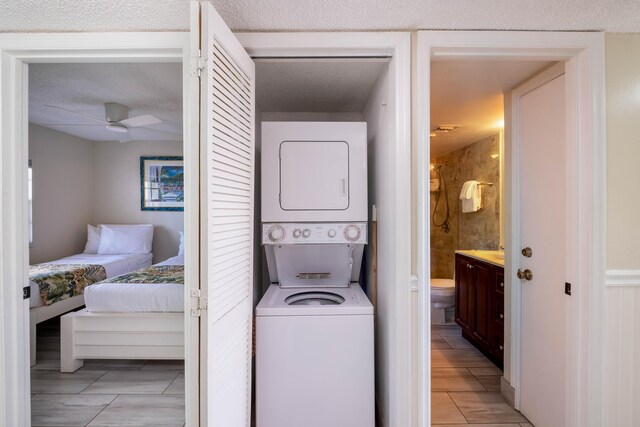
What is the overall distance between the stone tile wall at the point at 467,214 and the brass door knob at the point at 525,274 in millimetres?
1408

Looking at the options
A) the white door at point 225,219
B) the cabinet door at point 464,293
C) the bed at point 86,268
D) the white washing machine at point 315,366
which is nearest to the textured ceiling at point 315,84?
the white door at point 225,219

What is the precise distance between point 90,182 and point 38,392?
3467 millimetres

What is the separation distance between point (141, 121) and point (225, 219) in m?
2.92

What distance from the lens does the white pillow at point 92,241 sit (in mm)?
4680

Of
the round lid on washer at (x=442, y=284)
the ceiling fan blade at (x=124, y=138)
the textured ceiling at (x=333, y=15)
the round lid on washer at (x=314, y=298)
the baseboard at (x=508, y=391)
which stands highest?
the ceiling fan blade at (x=124, y=138)

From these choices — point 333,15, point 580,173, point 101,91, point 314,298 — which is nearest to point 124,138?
point 101,91

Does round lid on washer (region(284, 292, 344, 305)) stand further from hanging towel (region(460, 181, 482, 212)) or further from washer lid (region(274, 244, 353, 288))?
hanging towel (region(460, 181, 482, 212))

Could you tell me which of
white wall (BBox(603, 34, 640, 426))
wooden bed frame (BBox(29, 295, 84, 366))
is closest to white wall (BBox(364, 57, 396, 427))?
white wall (BBox(603, 34, 640, 426))

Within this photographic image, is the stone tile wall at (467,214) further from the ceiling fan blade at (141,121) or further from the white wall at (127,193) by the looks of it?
the white wall at (127,193)

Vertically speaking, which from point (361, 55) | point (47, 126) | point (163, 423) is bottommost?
point (163, 423)

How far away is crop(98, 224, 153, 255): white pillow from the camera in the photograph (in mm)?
4566

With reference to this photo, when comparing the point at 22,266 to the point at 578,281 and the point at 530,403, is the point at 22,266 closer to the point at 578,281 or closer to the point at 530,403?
the point at 578,281

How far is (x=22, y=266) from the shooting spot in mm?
1641

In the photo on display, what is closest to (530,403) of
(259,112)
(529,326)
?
(529,326)
